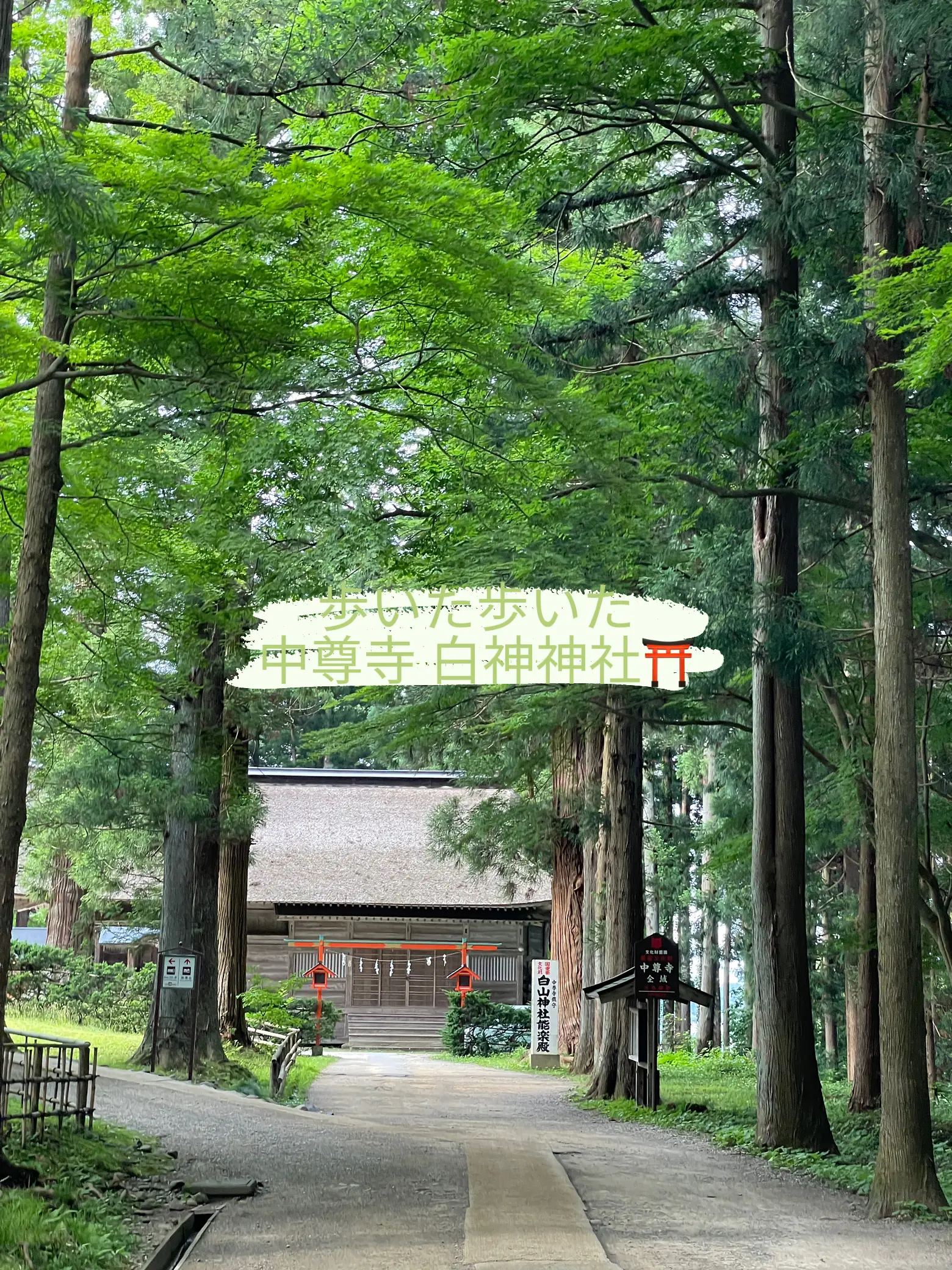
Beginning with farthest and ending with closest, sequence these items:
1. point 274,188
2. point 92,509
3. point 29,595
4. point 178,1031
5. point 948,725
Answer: point 178,1031 → point 948,725 → point 92,509 → point 29,595 → point 274,188

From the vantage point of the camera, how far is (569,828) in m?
22.5

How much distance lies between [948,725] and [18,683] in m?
10.5

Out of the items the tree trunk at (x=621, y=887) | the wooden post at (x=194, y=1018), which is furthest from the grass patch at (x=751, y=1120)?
the wooden post at (x=194, y=1018)

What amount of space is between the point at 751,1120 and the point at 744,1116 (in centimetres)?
54

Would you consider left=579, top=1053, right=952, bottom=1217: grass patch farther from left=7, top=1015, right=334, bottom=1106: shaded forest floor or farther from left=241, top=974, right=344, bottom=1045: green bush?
left=241, top=974, right=344, bottom=1045: green bush

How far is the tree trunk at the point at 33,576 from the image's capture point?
7660 millimetres

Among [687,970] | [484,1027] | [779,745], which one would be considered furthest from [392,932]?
[779,745]

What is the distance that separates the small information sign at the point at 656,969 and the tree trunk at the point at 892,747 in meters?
6.68

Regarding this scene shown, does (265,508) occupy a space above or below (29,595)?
above

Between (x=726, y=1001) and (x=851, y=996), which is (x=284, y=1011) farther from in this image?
(x=726, y=1001)

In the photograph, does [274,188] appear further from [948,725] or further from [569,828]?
[569,828]

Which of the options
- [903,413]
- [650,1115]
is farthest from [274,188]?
[650,1115]

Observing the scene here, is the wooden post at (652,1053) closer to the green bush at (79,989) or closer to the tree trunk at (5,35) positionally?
the green bush at (79,989)

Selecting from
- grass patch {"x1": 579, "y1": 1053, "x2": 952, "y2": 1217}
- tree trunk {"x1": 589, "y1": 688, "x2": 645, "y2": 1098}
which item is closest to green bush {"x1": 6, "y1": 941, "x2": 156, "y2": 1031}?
grass patch {"x1": 579, "y1": 1053, "x2": 952, "y2": 1217}
